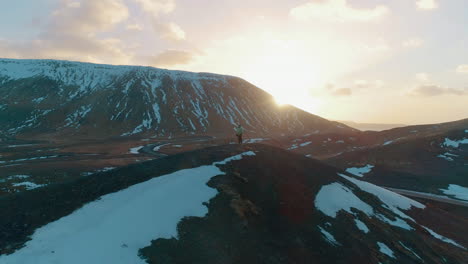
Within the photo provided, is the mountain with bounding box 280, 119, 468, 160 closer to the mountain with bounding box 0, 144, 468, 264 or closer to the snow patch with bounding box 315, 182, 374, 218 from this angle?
the snow patch with bounding box 315, 182, 374, 218

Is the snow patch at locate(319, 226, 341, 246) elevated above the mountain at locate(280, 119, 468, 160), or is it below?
below

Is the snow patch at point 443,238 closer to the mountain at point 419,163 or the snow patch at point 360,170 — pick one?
the mountain at point 419,163

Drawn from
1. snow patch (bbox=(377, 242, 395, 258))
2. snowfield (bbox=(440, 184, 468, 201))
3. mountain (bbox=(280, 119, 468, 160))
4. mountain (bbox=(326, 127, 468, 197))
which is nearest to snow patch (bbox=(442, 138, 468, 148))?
mountain (bbox=(326, 127, 468, 197))

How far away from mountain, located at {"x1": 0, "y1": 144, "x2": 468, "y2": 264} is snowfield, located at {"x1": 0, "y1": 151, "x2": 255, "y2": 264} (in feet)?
0.22

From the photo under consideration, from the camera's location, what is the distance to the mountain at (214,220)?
16.7 metres

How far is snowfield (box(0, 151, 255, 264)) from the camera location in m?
15.0

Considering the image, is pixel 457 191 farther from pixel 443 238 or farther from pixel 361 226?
pixel 361 226

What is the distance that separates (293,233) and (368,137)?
459ft

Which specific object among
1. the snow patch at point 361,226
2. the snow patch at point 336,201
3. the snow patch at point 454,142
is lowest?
the snow patch at point 361,226

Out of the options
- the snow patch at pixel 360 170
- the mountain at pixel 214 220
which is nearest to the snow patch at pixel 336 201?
the mountain at pixel 214 220

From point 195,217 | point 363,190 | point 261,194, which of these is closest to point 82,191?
point 195,217

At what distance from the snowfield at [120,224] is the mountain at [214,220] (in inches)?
2.6

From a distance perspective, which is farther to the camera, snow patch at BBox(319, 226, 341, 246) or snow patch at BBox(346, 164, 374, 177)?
snow patch at BBox(346, 164, 374, 177)

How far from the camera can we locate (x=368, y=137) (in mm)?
146250
